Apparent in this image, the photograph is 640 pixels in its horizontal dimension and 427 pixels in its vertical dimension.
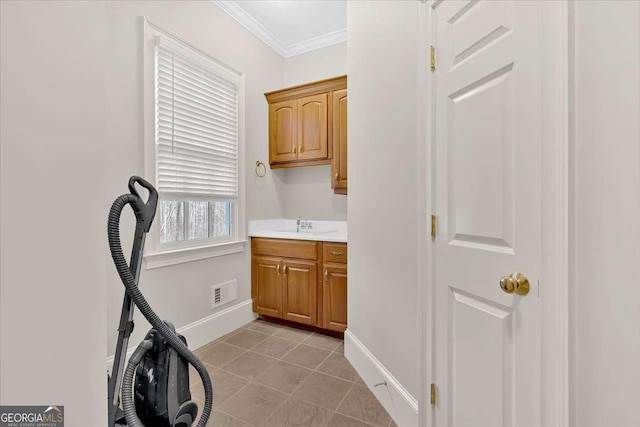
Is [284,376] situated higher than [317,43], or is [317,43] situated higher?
[317,43]

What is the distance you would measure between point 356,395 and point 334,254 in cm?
113

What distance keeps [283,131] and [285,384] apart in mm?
2488

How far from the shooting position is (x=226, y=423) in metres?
1.60

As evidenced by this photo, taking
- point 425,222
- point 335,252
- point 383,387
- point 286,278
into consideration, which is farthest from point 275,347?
point 425,222

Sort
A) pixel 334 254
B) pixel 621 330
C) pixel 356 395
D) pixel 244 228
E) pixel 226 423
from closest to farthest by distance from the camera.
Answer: pixel 621 330, pixel 226 423, pixel 356 395, pixel 334 254, pixel 244 228

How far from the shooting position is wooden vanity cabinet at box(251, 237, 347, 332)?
263 centimetres

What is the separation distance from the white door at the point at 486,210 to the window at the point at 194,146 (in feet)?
6.54

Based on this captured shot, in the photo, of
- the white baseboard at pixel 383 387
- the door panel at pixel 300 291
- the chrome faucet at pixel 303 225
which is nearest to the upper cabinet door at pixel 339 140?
the chrome faucet at pixel 303 225

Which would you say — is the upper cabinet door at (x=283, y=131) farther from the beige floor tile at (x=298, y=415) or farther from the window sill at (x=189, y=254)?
the beige floor tile at (x=298, y=415)

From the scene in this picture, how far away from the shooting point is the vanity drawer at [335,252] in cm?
261

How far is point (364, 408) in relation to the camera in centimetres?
172

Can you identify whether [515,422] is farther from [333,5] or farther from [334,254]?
[333,5]

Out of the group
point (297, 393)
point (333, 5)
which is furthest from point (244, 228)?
point (333, 5)

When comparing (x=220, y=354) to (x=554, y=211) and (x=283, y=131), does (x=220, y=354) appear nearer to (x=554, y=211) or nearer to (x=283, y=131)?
(x=283, y=131)
